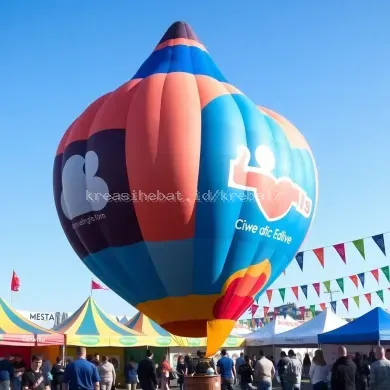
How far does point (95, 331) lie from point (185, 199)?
31.5ft

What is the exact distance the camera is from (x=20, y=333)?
52.0 ft

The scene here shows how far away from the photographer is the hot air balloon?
11.6m

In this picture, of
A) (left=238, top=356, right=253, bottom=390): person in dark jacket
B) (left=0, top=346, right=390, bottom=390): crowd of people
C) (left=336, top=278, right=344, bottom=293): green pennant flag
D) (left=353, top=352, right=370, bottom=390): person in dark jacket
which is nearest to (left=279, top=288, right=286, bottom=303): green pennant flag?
(left=336, top=278, right=344, bottom=293): green pennant flag

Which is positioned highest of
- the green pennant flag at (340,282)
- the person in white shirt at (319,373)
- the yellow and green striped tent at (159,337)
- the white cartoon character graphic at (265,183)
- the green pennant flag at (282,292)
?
the white cartoon character graphic at (265,183)

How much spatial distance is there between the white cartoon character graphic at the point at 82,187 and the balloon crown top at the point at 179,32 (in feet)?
12.1

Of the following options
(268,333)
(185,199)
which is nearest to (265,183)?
(185,199)

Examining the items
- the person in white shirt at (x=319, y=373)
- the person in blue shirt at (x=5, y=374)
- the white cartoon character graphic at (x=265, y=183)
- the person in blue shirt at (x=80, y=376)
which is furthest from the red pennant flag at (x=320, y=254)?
the person in blue shirt at (x=80, y=376)

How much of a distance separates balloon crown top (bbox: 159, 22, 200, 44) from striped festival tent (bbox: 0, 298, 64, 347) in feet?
26.6

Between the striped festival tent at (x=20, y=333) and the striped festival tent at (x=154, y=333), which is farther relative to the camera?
the striped festival tent at (x=154, y=333)

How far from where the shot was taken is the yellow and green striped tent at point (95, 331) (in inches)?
749

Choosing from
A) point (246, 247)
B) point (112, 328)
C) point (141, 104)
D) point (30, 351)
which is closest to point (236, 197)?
point (246, 247)

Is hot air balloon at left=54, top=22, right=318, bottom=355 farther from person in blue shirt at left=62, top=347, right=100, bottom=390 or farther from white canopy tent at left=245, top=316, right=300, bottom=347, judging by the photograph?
white canopy tent at left=245, top=316, right=300, bottom=347

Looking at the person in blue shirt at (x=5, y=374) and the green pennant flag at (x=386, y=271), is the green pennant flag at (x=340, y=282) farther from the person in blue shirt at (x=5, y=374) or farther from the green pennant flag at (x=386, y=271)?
the person in blue shirt at (x=5, y=374)

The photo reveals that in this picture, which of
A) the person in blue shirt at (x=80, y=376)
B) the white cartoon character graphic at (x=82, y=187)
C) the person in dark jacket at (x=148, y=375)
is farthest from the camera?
the person in dark jacket at (x=148, y=375)
